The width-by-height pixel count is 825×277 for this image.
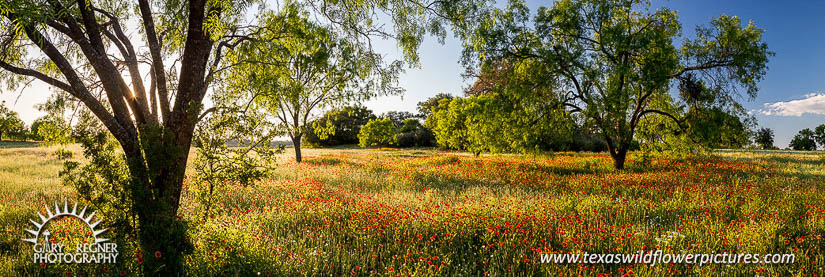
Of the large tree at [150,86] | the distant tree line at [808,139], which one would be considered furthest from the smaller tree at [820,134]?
the large tree at [150,86]

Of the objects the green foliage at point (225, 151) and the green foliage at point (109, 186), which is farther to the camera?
the green foliage at point (225, 151)

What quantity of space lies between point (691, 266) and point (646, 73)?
39.9ft

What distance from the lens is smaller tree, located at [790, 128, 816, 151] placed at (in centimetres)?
6788

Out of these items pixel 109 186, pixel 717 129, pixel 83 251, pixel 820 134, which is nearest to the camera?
pixel 109 186

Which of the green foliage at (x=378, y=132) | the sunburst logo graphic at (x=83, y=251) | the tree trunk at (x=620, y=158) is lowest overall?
the sunburst logo graphic at (x=83, y=251)

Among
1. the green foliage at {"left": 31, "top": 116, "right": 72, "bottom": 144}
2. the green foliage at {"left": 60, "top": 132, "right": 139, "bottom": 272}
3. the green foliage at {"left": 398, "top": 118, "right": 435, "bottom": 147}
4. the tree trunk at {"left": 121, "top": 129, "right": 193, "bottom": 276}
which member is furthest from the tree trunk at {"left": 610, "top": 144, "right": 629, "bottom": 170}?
the green foliage at {"left": 398, "top": 118, "right": 435, "bottom": 147}

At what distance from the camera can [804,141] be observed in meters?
69.5

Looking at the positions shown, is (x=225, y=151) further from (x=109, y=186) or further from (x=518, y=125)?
(x=518, y=125)

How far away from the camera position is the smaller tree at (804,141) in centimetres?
6788

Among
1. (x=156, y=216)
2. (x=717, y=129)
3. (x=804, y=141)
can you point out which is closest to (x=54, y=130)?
(x=156, y=216)

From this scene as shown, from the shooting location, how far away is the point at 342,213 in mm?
7000

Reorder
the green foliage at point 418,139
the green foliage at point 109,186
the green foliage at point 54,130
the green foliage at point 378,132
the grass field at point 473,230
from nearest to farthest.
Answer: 1. the green foliage at point 109,186
2. the grass field at point 473,230
3. the green foliage at point 54,130
4. the green foliage at point 378,132
5. the green foliage at point 418,139

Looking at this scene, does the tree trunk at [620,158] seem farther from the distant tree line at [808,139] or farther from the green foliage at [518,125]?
the distant tree line at [808,139]

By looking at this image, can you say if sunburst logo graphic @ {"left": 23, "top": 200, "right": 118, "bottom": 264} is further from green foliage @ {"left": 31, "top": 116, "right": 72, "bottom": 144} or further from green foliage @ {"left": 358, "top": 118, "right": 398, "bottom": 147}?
green foliage @ {"left": 358, "top": 118, "right": 398, "bottom": 147}
